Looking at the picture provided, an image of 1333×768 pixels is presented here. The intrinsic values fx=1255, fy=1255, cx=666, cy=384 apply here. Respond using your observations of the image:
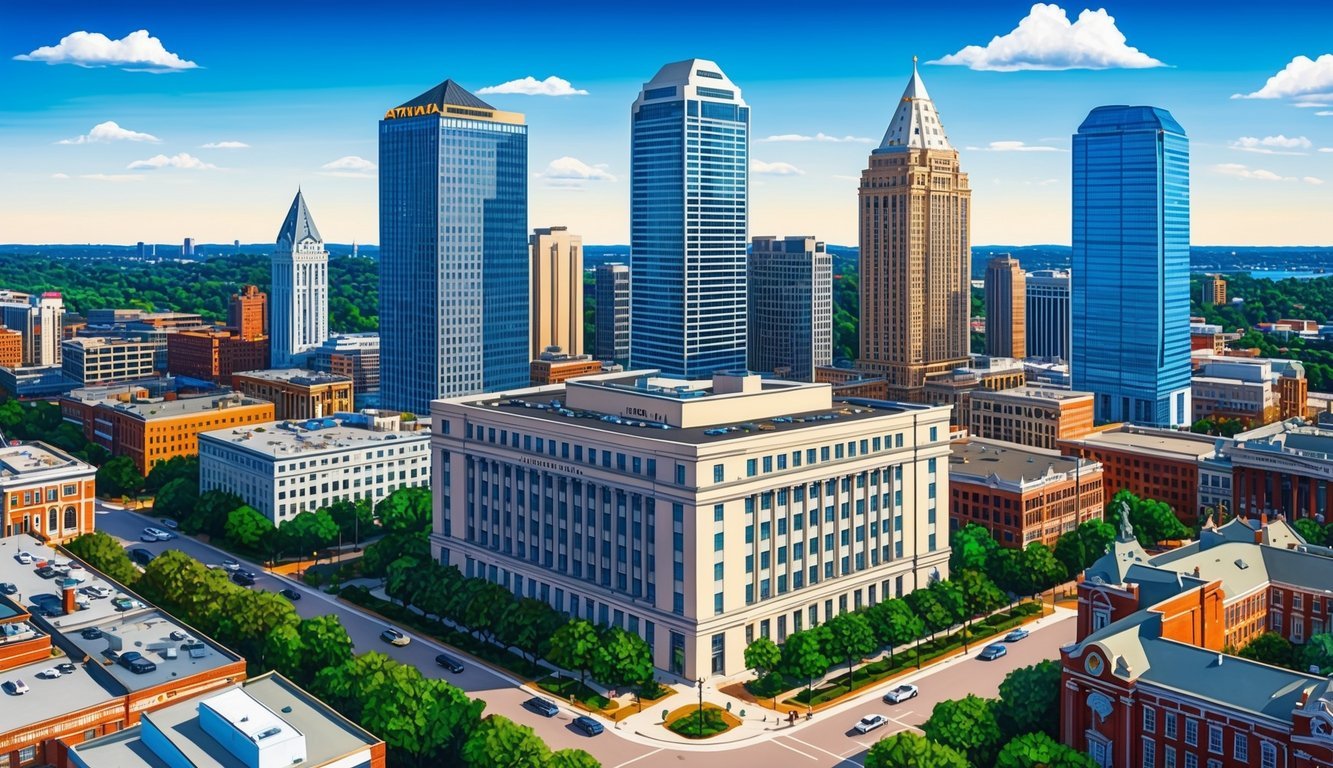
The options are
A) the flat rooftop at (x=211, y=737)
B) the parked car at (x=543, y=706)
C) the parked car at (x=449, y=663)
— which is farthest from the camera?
the parked car at (x=449, y=663)

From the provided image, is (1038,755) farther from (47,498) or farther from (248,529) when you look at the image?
(47,498)

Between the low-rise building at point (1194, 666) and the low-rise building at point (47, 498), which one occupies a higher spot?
the low-rise building at point (47, 498)

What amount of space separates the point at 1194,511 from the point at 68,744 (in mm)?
141463

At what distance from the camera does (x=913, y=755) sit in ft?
263

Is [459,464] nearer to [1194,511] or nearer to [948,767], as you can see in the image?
[948,767]

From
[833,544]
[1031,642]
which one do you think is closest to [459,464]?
[833,544]

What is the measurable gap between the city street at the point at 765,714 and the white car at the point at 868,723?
44 centimetres

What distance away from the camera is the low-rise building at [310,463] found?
161625 millimetres

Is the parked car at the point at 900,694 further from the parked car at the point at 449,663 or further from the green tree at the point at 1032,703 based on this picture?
the parked car at the point at 449,663

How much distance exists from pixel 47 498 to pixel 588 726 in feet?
261

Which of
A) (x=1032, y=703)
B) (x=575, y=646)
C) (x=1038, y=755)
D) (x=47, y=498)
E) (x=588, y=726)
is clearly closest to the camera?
(x=1038, y=755)

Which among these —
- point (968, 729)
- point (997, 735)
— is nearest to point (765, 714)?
point (968, 729)

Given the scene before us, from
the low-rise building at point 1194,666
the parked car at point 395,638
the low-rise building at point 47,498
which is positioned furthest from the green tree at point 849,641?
the low-rise building at point 47,498

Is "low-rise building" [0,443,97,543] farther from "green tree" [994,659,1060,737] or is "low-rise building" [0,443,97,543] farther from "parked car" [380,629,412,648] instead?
"green tree" [994,659,1060,737]
